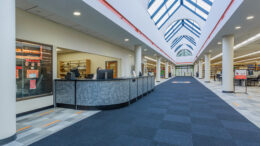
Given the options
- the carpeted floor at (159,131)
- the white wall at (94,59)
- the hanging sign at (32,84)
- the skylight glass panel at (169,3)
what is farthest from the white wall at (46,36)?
the skylight glass panel at (169,3)

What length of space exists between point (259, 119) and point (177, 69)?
106 ft

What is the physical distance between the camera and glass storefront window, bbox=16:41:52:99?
3615 mm

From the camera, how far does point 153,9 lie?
9344 mm

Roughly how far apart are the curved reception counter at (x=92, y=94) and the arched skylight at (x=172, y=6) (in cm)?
683

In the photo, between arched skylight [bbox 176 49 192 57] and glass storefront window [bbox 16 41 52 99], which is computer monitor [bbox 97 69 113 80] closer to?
glass storefront window [bbox 16 41 52 99]

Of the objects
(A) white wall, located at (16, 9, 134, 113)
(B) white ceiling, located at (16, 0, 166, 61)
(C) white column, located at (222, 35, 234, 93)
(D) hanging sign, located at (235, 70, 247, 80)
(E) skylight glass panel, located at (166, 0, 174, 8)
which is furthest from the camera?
(E) skylight glass panel, located at (166, 0, 174, 8)

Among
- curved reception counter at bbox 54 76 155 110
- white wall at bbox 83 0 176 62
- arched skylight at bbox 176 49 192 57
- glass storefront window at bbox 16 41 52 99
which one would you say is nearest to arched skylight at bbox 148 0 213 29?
white wall at bbox 83 0 176 62

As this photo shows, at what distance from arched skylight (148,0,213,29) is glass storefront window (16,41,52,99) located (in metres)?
7.11

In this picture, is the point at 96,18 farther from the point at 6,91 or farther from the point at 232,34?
the point at 232,34

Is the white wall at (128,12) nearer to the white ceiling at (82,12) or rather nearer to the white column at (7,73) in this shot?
the white ceiling at (82,12)

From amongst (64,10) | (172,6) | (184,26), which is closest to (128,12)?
(64,10)

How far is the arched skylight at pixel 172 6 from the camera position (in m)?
9.09

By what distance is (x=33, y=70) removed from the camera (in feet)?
12.9

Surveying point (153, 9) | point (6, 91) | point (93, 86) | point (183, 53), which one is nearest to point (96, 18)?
point (93, 86)
